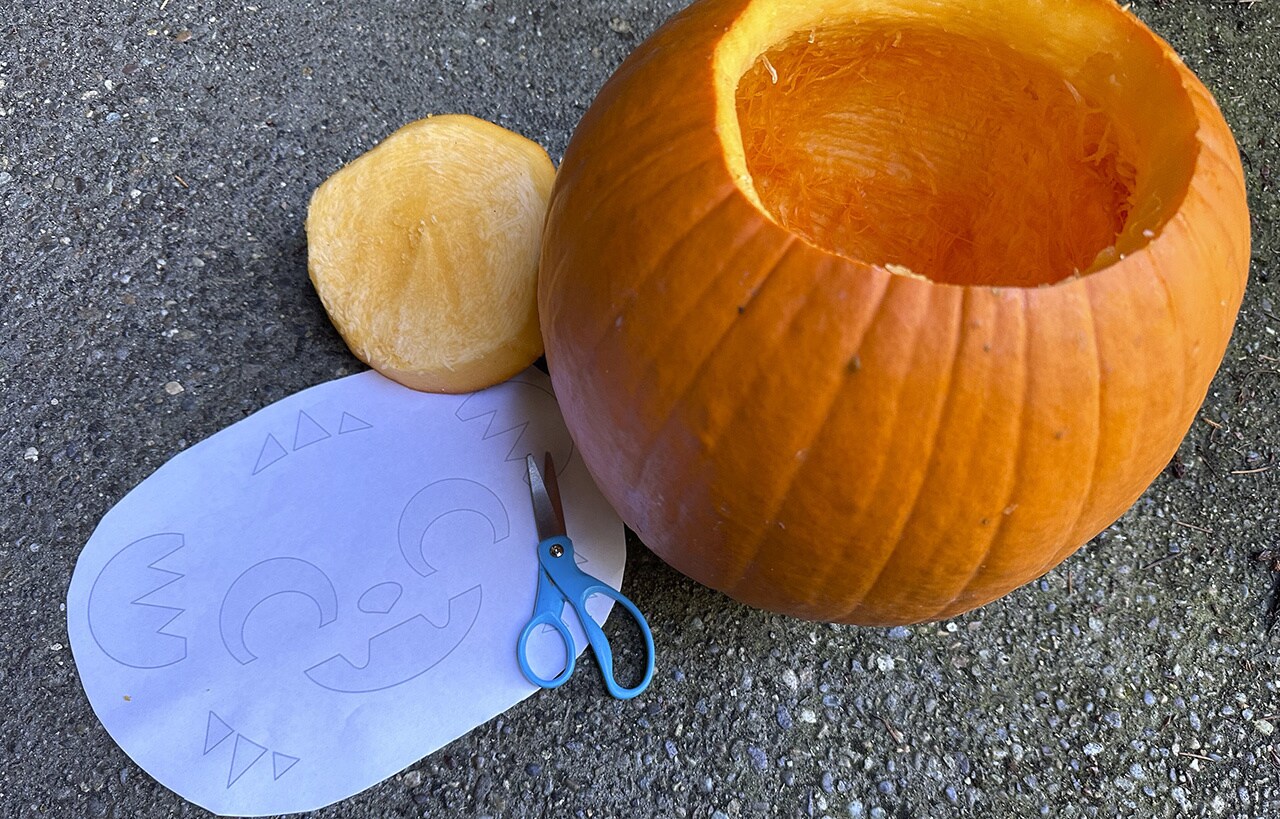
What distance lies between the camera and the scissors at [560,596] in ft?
2.66

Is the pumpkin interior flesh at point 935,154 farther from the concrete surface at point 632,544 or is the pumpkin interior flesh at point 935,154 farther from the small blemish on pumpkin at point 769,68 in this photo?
the concrete surface at point 632,544

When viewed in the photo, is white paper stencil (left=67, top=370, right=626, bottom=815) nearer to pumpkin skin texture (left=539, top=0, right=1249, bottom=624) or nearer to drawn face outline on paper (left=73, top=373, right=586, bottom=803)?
drawn face outline on paper (left=73, top=373, right=586, bottom=803)

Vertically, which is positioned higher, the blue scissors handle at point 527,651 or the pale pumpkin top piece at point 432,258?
the pale pumpkin top piece at point 432,258

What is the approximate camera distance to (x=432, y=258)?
0.92 m

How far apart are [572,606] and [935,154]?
1.81ft

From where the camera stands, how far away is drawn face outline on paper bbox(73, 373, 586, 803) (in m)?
0.81

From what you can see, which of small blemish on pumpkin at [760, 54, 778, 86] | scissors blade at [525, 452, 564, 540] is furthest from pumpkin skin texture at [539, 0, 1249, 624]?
scissors blade at [525, 452, 564, 540]

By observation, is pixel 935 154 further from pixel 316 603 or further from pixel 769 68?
pixel 316 603

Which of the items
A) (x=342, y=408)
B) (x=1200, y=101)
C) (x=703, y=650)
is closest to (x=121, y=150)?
(x=342, y=408)

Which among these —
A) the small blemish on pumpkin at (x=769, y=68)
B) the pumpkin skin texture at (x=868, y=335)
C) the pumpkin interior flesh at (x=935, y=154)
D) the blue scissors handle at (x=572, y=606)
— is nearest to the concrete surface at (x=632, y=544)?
the blue scissors handle at (x=572, y=606)

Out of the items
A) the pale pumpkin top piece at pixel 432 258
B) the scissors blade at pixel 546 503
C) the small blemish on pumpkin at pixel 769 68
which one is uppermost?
the small blemish on pumpkin at pixel 769 68

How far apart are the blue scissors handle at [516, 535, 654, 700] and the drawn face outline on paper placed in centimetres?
5

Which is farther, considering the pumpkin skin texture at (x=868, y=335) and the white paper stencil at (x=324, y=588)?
the white paper stencil at (x=324, y=588)

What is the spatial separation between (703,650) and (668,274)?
371mm
